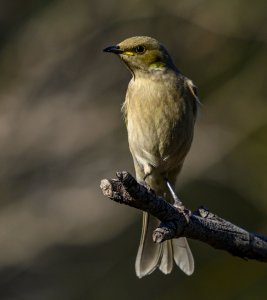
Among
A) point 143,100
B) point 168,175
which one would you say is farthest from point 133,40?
point 168,175

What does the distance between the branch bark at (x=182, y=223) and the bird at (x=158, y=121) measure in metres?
1.08

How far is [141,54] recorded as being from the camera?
344 inches

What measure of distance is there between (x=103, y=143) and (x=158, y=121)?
448cm

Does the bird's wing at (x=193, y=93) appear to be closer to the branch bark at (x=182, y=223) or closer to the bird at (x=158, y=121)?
the bird at (x=158, y=121)

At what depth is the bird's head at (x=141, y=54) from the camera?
8.67 metres

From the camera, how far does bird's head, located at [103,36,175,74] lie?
8.67m

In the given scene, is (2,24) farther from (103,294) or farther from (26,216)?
(103,294)

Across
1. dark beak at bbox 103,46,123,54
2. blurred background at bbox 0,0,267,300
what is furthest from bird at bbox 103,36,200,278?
blurred background at bbox 0,0,267,300

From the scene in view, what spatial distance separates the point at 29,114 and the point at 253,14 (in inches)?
134

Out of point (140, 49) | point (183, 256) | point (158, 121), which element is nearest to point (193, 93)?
point (158, 121)

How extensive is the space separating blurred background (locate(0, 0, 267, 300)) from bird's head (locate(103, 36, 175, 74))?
3.09 meters

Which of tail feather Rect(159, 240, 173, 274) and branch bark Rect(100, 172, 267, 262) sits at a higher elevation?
branch bark Rect(100, 172, 267, 262)

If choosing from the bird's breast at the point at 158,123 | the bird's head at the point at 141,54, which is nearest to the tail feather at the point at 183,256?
the bird's breast at the point at 158,123

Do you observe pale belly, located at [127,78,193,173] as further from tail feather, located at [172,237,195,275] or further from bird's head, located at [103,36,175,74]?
tail feather, located at [172,237,195,275]
